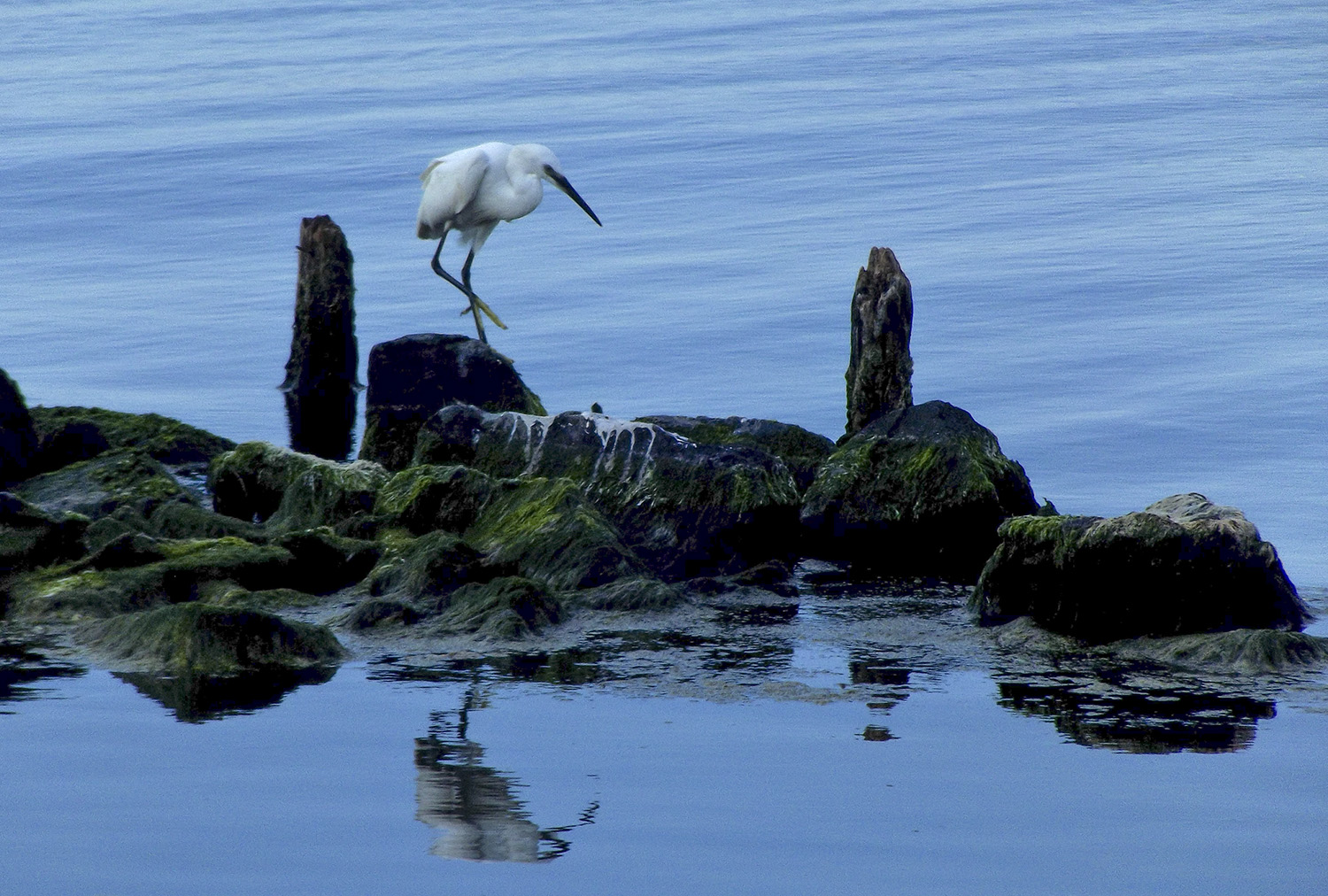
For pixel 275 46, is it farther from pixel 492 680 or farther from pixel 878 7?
pixel 492 680

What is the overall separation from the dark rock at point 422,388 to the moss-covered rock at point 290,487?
3.16ft

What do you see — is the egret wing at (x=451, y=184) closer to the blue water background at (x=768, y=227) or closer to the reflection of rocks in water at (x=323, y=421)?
the reflection of rocks in water at (x=323, y=421)

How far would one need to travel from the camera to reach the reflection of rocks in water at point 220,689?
8352 mm

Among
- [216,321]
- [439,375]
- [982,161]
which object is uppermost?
[982,161]

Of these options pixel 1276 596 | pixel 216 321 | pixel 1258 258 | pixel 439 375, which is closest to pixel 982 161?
pixel 1258 258

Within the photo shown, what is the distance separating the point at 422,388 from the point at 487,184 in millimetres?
3423

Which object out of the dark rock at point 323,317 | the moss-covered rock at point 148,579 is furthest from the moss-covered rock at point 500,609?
the dark rock at point 323,317

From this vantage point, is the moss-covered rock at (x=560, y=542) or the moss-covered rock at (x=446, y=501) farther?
the moss-covered rock at (x=446, y=501)

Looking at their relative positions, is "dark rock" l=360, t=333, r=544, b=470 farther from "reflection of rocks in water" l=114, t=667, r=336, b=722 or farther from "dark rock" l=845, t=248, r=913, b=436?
"reflection of rocks in water" l=114, t=667, r=336, b=722

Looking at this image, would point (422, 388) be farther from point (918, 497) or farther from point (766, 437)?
point (918, 497)

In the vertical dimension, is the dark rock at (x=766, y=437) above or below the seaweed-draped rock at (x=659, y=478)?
above

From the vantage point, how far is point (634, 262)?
959 inches

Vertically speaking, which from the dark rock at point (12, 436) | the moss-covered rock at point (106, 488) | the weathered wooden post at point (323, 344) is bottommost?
the moss-covered rock at point (106, 488)

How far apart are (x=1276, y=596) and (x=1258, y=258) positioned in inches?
589
